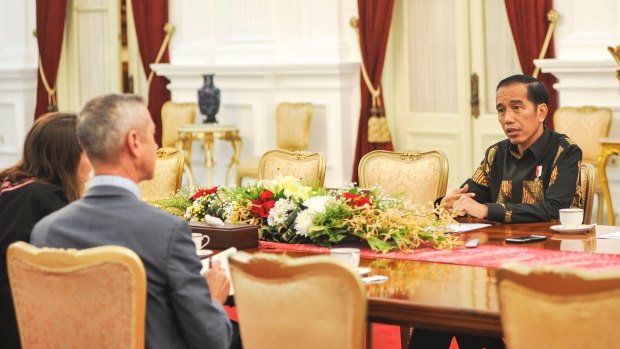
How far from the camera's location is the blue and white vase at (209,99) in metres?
10.0

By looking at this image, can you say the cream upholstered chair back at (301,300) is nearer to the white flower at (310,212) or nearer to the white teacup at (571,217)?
the white flower at (310,212)

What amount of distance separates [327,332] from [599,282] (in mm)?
742

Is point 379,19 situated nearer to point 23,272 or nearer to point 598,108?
point 598,108

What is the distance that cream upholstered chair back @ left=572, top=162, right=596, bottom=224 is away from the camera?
453cm

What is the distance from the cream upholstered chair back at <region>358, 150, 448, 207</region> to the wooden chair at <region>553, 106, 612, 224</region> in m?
2.80

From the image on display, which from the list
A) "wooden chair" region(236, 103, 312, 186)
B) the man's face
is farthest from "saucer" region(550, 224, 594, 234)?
"wooden chair" region(236, 103, 312, 186)

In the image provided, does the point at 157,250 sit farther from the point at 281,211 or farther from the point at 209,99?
the point at 209,99

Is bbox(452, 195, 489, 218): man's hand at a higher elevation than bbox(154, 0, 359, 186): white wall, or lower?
lower

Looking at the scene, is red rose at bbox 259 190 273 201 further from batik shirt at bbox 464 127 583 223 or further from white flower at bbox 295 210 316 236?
batik shirt at bbox 464 127 583 223

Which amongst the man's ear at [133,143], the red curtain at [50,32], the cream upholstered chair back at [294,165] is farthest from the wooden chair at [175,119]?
the man's ear at [133,143]

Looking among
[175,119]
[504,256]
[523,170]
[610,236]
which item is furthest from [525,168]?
[175,119]

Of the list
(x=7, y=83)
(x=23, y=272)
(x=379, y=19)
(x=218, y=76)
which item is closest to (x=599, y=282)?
(x=23, y=272)

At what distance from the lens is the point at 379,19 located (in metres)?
9.51

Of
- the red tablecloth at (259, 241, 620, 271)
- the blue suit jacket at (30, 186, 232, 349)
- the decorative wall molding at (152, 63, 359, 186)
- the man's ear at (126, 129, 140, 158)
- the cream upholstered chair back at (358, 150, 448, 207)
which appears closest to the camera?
the blue suit jacket at (30, 186, 232, 349)
